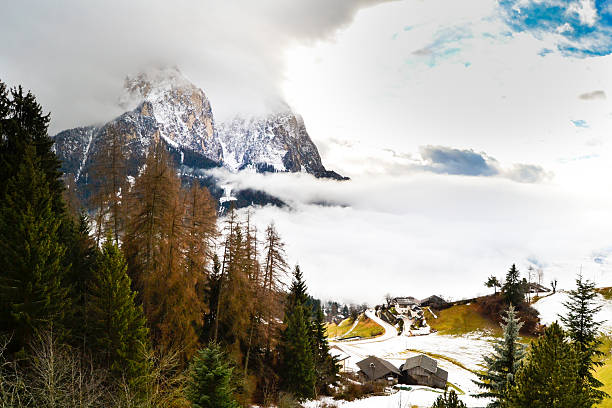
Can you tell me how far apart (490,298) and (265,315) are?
325 feet

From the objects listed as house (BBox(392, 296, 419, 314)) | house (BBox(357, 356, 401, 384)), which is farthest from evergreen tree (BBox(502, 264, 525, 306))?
house (BBox(392, 296, 419, 314))

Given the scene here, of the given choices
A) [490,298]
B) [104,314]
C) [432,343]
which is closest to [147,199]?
[104,314]

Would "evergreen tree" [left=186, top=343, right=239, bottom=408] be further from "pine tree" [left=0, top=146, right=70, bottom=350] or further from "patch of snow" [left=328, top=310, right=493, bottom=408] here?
"patch of snow" [left=328, top=310, right=493, bottom=408]

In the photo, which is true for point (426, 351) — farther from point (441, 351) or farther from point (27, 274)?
point (27, 274)

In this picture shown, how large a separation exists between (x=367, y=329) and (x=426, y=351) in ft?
152

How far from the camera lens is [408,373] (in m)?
62.5

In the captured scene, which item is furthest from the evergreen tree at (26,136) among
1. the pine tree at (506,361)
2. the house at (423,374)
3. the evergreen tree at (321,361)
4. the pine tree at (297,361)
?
the house at (423,374)

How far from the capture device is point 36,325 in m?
20.7

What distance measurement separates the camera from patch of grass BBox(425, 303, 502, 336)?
10031cm

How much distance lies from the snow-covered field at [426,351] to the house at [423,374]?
2.28 meters

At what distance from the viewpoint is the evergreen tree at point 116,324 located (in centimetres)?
2212

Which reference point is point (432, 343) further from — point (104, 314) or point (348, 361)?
point (104, 314)

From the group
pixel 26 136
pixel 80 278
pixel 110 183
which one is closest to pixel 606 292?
pixel 110 183

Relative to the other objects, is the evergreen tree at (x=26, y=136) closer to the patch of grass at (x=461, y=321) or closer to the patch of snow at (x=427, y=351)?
the patch of snow at (x=427, y=351)
